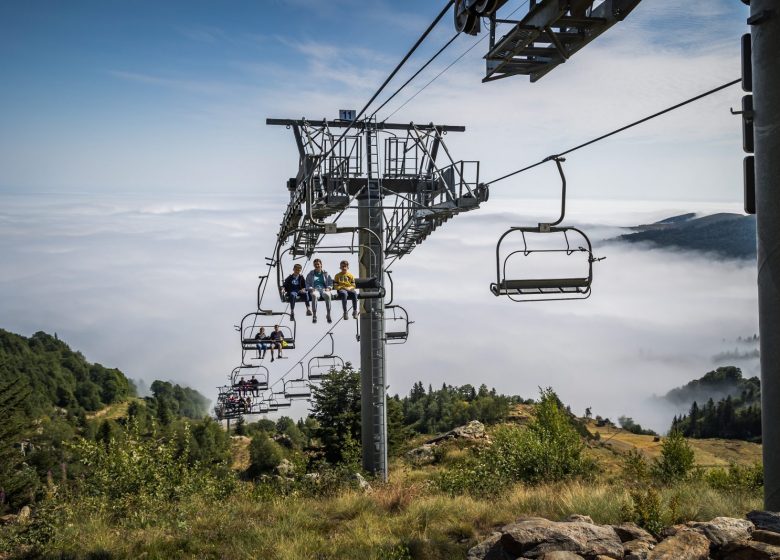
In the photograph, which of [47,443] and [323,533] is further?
[47,443]

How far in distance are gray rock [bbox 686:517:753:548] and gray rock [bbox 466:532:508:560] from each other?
228 centimetres

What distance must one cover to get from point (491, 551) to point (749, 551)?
308cm

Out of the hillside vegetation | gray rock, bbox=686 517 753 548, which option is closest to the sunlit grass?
the hillside vegetation

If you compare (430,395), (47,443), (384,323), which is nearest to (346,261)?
(384,323)

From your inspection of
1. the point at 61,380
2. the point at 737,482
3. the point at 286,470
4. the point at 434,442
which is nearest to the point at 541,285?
the point at 737,482

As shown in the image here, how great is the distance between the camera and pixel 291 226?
813 inches

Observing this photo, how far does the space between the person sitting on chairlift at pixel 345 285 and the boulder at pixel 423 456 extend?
622 inches

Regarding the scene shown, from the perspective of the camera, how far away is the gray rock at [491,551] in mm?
8609

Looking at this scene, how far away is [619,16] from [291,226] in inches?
591

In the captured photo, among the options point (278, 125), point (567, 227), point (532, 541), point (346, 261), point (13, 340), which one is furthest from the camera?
point (13, 340)

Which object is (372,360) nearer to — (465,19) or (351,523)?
(351,523)

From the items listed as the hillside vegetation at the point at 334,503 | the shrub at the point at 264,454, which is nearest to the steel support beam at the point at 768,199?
the hillside vegetation at the point at 334,503

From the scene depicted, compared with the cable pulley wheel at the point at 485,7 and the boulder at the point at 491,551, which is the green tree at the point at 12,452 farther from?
the cable pulley wheel at the point at 485,7

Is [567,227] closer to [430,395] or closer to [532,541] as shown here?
[532,541]
